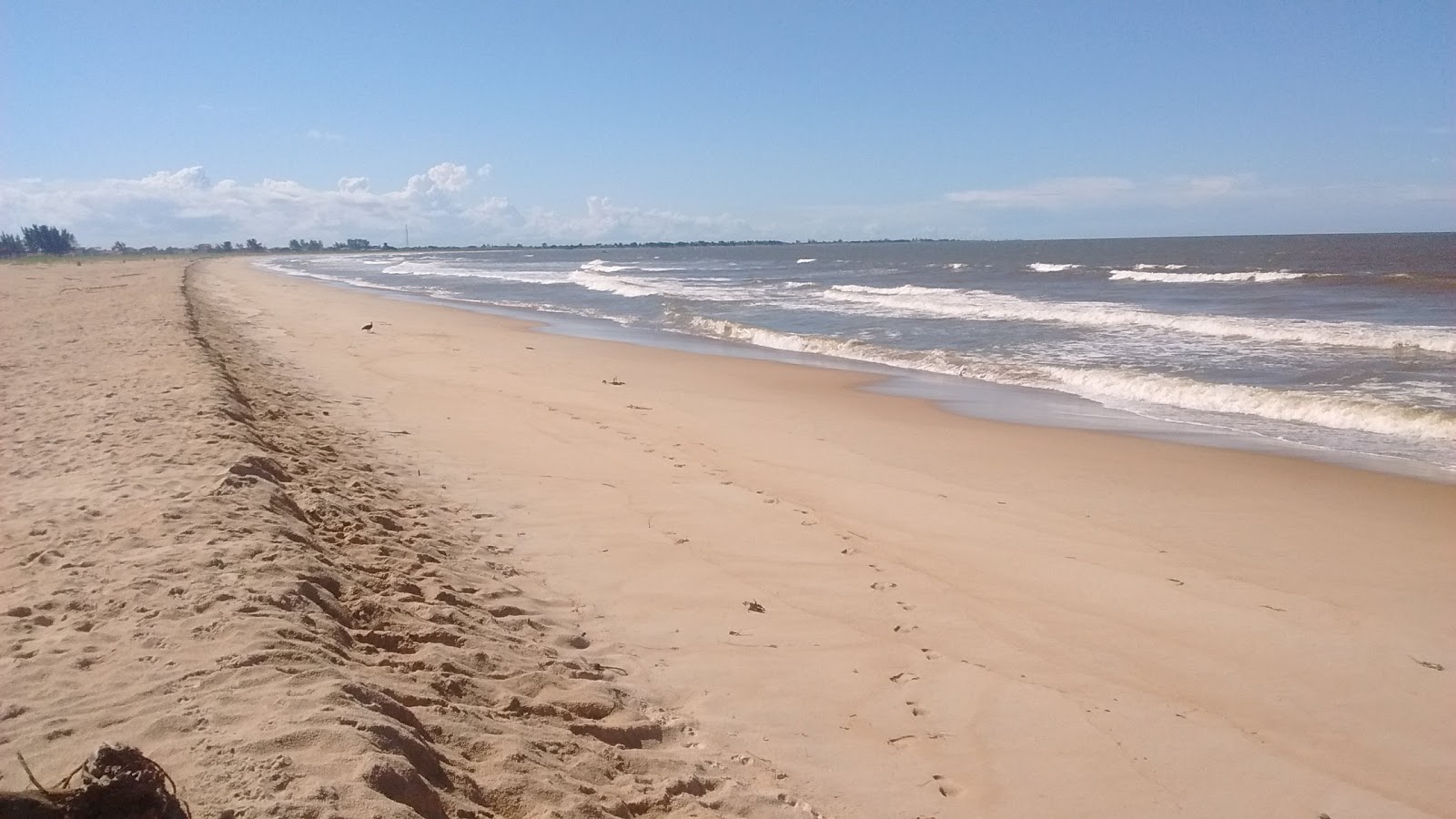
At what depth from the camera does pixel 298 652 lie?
11.3ft

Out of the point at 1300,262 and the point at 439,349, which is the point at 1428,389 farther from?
the point at 1300,262

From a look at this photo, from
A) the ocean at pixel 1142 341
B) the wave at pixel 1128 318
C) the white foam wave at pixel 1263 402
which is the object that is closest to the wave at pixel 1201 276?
the ocean at pixel 1142 341

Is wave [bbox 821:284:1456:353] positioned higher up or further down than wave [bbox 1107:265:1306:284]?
further down

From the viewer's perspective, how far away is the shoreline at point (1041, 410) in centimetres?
871

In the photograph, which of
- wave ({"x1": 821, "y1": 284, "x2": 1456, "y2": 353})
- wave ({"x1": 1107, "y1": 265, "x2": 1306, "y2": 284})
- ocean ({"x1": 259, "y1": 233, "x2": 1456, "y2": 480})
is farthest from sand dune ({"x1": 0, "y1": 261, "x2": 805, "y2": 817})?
wave ({"x1": 1107, "y1": 265, "x2": 1306, "y2": 284})

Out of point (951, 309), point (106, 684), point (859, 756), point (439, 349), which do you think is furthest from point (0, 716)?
point (951, 309)

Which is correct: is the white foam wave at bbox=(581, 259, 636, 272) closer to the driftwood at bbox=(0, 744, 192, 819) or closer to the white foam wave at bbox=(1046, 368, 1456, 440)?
the white foam wave at bbox=(1046, 368, 1456, 440)

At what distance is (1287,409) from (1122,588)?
702 centimetres

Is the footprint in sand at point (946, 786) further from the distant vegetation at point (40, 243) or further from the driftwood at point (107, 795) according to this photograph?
the distant vegetation at point (40, 243)

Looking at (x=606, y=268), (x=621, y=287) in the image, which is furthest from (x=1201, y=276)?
(x=606, y=268)

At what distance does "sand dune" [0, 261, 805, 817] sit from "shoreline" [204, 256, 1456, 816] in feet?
1.32

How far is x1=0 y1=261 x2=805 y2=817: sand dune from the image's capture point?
2.78m

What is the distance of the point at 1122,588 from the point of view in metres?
5.43

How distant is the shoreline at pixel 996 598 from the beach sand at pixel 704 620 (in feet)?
0.08
